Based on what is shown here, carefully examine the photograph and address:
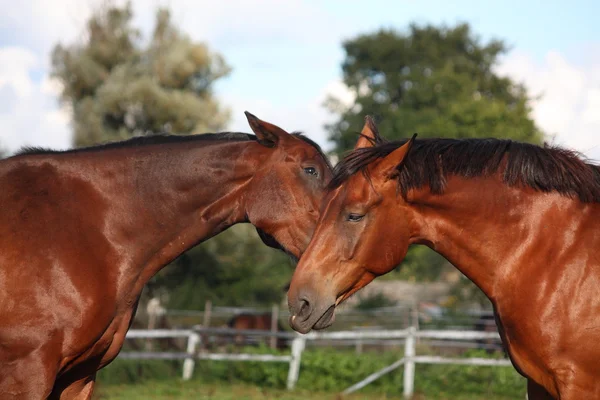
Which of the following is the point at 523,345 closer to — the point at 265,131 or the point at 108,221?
the point at 265,131

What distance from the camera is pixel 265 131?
195 inches

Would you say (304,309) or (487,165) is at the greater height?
(487,165)

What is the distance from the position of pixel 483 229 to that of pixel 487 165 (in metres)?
0.36

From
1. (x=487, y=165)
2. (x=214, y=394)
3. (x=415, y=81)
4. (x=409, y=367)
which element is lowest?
(x=214, y=394)

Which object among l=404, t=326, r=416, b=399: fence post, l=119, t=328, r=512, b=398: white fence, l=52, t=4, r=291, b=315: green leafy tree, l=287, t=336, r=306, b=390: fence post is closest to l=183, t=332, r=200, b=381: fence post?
l=119, t=328, r=512, b=398: white fence

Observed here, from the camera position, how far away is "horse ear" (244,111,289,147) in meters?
4.91

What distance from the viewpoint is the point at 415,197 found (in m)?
4.21

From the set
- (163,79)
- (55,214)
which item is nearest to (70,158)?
(55,214)

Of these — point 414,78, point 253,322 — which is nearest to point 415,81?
point 414,78

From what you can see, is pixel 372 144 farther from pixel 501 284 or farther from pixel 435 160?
pixel 501 284

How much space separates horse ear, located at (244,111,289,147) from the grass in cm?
683

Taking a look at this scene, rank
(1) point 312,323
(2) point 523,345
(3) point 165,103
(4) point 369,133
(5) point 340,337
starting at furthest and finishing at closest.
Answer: (3) point 165,103 < (5) point 340,337 < (4) point 369,133 < (1) point 312,323 < (2) point 523,345

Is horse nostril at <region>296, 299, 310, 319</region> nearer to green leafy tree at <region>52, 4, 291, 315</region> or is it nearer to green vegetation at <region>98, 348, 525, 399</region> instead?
green vegetation at <region>98, 348, 525, 399</region>

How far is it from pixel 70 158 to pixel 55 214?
0.46 m
